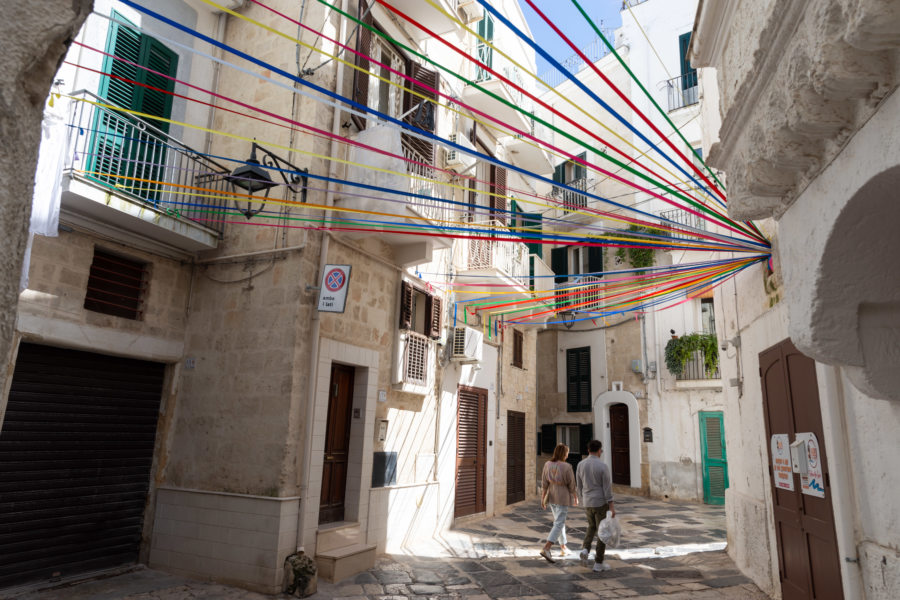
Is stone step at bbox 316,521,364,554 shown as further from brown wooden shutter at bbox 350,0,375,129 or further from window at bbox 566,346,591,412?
window at bbox 566,346,591,412

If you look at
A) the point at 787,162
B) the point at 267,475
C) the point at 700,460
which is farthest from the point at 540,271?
the point at 787,162

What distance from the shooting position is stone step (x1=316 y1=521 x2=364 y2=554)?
7.25m

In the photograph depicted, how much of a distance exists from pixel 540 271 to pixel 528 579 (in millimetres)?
8621

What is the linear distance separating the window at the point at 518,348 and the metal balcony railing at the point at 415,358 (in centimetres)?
494

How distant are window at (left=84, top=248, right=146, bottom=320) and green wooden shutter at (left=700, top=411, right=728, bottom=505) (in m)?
13.9

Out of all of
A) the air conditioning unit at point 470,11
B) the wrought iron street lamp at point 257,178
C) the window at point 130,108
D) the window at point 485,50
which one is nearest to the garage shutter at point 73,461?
the window at point 130,108

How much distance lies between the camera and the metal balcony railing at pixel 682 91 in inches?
664

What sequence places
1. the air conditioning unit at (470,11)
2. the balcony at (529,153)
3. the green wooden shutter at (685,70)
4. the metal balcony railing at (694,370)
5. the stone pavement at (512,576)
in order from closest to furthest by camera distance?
the stone pavement at (512,576) → the air conditioning unit at (470,11) → the balcony at (529,153) → the metal balcony railing at (694,370) → the green wooden shutter at (685,70)

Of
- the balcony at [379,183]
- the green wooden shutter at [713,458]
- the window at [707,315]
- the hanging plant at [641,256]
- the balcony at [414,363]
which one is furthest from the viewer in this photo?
the hanging plant at [641,256]

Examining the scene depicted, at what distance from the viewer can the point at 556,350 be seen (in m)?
19.0

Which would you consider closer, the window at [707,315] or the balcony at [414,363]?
the balcony at [414,363]

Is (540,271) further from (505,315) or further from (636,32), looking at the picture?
(636,32)

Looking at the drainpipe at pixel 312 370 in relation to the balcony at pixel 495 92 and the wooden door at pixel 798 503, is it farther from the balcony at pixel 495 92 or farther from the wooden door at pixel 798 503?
the wooden door at pixel 798 503

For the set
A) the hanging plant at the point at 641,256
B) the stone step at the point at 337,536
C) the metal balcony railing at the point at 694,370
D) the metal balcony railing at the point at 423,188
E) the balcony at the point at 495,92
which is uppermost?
the balcony at the point at 495,92
